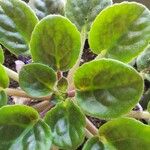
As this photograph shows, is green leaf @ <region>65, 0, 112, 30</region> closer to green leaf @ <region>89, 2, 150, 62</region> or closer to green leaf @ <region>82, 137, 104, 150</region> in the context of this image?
green leaf @ <region>89, 2, 150, 62</region>

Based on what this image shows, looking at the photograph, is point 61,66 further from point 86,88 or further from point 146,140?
point 146,140

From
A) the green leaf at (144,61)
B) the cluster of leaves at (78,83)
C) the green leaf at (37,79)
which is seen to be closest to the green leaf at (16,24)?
the cluster of leaves at (78,83)

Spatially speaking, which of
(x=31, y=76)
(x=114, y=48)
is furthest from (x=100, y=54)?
(x=31, y=76)

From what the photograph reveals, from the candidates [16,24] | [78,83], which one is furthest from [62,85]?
[16,24]

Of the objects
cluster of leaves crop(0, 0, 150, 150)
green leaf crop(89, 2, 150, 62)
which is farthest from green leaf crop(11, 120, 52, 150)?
green leaf crop(89, 2, 150, 62)

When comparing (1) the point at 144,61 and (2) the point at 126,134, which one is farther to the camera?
(1) the point at 144,61

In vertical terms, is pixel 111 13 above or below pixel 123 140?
above

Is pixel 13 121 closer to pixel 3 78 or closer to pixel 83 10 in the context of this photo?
pixel 3 78

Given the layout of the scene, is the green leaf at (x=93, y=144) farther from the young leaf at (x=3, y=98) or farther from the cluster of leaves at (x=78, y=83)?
the young leaf at (x=3, y=98)
